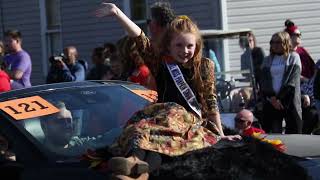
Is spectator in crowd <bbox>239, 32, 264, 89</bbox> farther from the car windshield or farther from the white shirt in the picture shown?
the car windshield

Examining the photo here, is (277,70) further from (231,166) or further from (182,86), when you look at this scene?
(231,166)

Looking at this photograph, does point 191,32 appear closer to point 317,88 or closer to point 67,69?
point 317,88

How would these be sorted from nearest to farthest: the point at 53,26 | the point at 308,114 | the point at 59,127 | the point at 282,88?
the point at 59,127 < the point at 282,88 < the point at 308,114 < the point at 53,26

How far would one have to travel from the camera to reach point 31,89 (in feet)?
17.0

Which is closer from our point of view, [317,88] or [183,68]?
[183,68]

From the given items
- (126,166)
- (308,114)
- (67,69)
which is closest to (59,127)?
(126,166)

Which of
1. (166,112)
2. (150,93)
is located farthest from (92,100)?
(166,112)

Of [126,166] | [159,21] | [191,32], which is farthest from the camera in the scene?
[159,21]

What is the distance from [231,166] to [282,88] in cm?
493

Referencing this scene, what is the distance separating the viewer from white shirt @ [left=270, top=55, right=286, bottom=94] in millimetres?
8648

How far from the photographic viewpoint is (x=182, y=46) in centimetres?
450

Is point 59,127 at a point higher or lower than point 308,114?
higher

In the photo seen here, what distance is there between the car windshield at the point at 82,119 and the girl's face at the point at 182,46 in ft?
2.32

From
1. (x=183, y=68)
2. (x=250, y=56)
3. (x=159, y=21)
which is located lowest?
(x=250, y=56)
